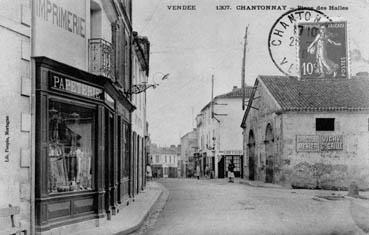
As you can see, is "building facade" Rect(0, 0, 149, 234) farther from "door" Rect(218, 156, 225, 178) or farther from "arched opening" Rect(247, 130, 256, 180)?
"door" Rect(218, 156, 225, 178)

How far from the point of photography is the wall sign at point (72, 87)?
31.3ft

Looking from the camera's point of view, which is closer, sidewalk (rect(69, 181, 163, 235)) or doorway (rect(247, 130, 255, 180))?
sidewalk (rect(69, 181, 163, 235))

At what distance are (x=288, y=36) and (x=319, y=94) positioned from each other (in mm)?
16093

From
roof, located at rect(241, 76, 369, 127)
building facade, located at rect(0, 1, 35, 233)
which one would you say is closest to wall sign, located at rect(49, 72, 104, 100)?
building facade, located at rect(0, 1, 35, 233)

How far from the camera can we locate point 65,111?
1013 cm

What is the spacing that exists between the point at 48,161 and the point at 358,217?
24.4 ft

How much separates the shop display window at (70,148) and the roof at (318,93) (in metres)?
16.7

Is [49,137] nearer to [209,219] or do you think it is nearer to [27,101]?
[27,101]

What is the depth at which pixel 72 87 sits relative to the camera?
33.5 feet

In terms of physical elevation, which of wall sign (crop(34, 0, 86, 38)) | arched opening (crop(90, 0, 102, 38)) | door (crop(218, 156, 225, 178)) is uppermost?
arched opening (crop(90, 0, 102, 38))

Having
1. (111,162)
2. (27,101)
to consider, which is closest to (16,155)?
(27,101)

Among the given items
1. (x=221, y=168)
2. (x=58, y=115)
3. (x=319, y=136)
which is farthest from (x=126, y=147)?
(x=221, y=168)

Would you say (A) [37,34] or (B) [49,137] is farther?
(B) [49,137]

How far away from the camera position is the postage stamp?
12062mm
